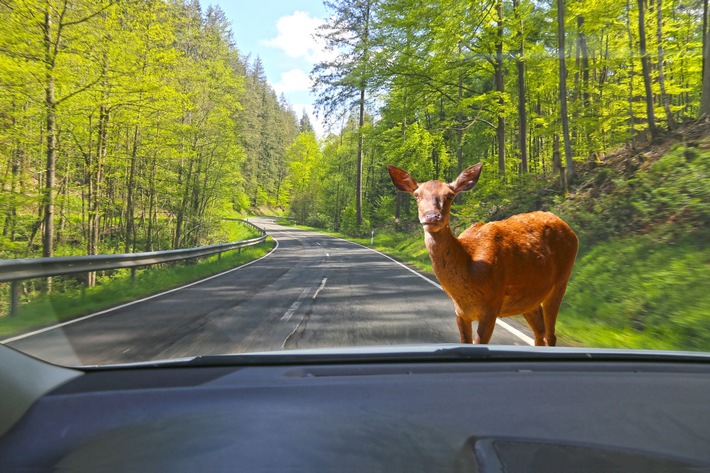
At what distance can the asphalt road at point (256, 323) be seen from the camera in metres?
5.14

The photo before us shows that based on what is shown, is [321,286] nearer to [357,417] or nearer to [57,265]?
[57,265]

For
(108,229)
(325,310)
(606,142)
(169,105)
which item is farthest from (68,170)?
(606,142)

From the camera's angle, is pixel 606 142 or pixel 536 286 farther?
pixel 606 142

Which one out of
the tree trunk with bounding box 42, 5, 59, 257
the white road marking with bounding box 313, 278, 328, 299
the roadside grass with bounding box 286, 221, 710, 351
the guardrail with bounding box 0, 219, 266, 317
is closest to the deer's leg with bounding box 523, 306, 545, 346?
the roadside grass with bounding box 286, 221, 710, 351

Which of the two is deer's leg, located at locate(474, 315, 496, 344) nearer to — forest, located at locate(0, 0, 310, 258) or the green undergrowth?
the green undergrowth

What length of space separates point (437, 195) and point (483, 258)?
0.52 m

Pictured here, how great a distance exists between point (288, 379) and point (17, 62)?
11.9 meters

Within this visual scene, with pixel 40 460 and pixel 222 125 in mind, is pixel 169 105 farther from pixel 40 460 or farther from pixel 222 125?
pixel 40 460

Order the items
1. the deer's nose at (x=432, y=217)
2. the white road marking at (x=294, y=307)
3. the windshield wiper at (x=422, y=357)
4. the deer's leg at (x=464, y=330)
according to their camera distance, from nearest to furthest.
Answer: the windshield wiper at (x=422, y=357) < the deer's nose at (x=432, y=217) < the deer's leg at (x=464, y=330) < the white road marking at (x=294, y=307)

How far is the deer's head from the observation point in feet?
7.98

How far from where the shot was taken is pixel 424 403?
4.73 feet

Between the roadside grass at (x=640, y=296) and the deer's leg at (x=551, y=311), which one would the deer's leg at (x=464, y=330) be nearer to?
the deer's leg at (x=551, y=311)

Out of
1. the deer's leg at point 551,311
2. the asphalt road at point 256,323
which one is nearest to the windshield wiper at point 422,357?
the deer's leg at point 551,311

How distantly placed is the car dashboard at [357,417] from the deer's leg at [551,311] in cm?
131
